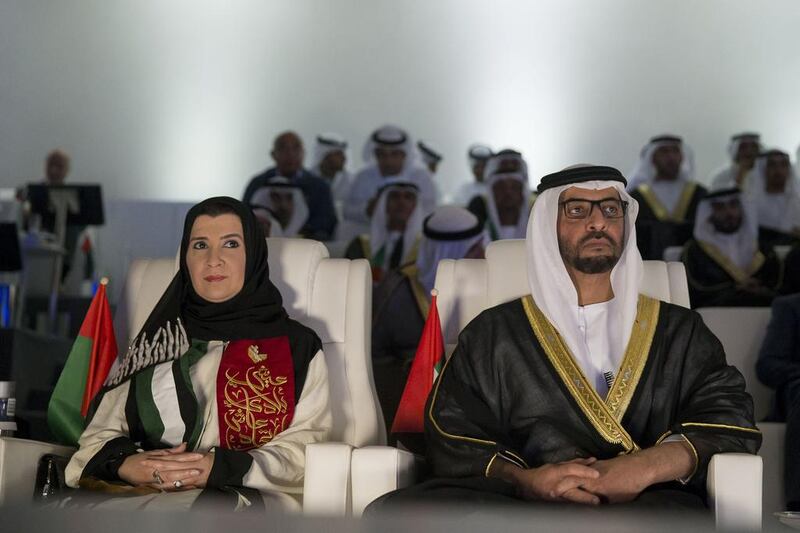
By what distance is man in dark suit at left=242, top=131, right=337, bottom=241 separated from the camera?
29.4 ft

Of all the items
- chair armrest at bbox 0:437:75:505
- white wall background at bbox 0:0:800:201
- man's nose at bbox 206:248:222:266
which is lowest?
chair armrest at bbox 0:437:75:505

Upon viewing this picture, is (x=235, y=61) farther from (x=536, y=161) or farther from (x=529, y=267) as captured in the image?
(x=529, y=267)

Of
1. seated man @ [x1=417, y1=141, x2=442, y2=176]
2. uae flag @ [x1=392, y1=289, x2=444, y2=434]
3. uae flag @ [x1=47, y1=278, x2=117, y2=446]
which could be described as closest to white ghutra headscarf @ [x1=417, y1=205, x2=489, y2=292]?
uae flag @ [x1=392, y1=289, x2=444, y2=434]

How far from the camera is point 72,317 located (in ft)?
25.3

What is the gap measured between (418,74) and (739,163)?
134 inches

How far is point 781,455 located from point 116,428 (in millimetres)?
2190

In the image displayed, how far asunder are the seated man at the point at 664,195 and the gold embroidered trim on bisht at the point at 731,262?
1.07ft

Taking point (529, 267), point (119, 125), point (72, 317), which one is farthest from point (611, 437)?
point (119, 125)

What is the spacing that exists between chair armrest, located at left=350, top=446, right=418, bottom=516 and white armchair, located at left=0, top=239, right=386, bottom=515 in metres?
0.57

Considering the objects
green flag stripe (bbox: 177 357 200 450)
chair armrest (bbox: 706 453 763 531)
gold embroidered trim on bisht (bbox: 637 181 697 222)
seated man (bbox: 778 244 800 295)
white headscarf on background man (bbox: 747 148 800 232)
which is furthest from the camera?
gold embroidered trim on bisht (bbox: 637 181 697 222)

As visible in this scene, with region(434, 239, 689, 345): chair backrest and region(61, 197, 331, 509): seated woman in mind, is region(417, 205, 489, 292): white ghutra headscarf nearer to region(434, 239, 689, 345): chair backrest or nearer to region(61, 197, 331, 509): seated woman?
region(434, 239, 689, 345): chair backrest

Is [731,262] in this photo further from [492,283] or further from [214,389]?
[214,389]

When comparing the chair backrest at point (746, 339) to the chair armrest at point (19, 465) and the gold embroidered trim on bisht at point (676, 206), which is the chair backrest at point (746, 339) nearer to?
the chair armrest at point (19, 465)

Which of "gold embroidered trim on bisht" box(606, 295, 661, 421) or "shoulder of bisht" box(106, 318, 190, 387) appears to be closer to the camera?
"gold embroidered trim on bisht" box(606, 295, 661, 421)
